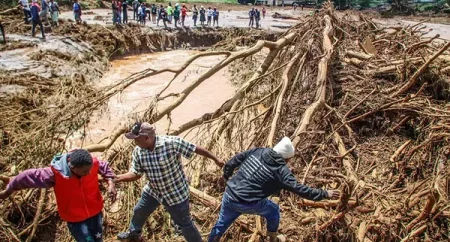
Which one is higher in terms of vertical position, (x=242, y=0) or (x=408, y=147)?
(x=242, y=0)

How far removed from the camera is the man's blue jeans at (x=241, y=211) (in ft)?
11.1

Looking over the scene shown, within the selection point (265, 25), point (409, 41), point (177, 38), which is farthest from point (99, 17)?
point (409, 41)

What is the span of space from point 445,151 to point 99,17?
1676 cm

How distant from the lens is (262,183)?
10.8 feet

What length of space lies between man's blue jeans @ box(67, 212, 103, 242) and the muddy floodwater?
7.04 feet

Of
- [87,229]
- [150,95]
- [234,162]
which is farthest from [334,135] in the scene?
[150,95]

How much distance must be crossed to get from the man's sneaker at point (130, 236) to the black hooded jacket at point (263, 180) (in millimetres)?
1137

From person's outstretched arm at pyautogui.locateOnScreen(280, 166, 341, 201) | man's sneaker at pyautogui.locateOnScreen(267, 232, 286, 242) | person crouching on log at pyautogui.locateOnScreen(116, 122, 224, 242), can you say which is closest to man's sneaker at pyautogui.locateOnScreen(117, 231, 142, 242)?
person crouching on log at pyautogui.locateOnScreen(116, 122, 224, 242)

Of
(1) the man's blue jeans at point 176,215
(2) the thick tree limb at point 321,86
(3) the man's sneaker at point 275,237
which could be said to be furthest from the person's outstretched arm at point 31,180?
(2) the thick tree limb at point 321,86

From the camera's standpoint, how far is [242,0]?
35562 millimetres

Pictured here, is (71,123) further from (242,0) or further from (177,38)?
(242,0)

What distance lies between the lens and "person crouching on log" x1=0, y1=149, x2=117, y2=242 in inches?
119

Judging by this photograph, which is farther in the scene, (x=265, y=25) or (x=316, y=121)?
(x=265, y=25)

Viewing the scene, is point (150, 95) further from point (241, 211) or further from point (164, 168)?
point (241, 211)
